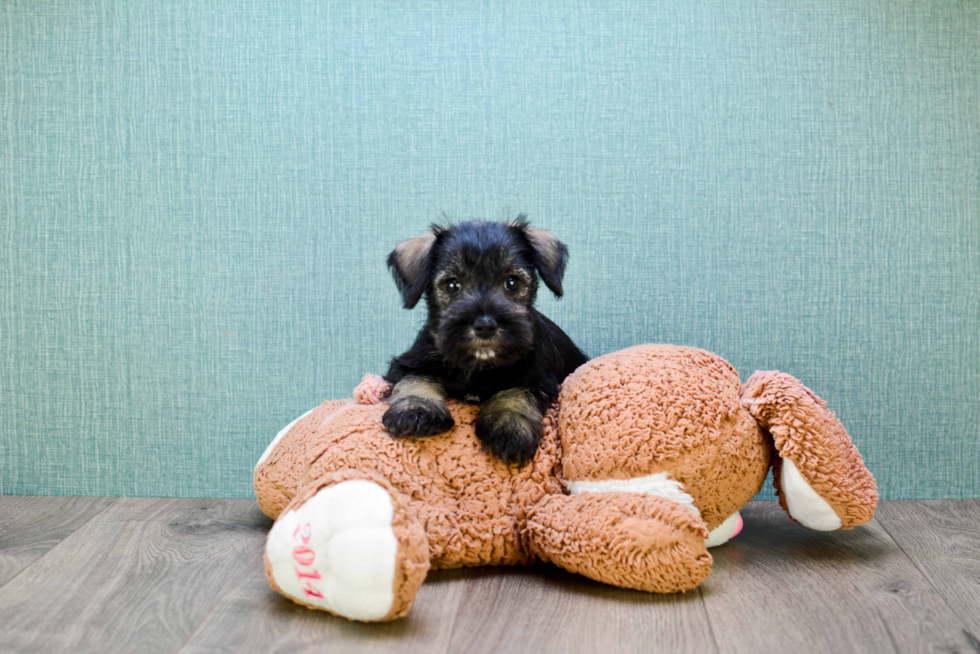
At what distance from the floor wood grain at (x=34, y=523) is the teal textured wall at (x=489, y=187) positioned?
0.32 meters

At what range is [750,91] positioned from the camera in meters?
2.73

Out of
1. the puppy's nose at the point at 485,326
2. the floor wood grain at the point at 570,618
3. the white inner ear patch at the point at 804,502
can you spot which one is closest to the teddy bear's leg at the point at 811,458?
the white inner ear patch at the point at 804,502

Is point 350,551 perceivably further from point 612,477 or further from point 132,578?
point 132,578

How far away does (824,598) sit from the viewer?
1.86 m

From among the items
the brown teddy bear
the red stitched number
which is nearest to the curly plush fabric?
the brown teddy bear

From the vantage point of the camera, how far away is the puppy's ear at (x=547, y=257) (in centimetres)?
221

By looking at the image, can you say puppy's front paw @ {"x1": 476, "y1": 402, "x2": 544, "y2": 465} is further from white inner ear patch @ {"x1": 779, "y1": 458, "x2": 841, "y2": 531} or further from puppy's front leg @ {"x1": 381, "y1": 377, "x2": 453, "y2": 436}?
white inner ear patch @ {"x1": 779, "y1": 458, "x2": 841, "y2": 531}

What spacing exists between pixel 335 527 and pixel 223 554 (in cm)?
77

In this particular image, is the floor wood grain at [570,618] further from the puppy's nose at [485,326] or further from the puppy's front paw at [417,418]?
the puppy's nose at [485,326]

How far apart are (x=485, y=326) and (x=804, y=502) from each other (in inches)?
37.7

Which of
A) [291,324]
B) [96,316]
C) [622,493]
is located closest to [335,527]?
[622,493]

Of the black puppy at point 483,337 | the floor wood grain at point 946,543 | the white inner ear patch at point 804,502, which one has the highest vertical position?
the black puppy at point 483,337

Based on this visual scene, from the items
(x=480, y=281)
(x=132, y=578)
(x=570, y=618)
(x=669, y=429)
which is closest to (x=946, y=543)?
(x=669, y=429)

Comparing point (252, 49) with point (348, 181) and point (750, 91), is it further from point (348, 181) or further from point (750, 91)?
point (750, 91)
